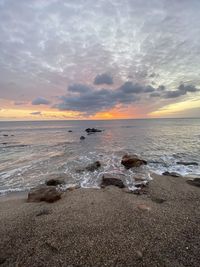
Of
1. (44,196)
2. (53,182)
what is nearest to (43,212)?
(44,196)

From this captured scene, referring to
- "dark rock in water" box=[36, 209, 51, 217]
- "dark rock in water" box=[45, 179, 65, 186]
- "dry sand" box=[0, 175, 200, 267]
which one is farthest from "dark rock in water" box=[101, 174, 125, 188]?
"dark rock in water" box=[36, 209, 51, 217]

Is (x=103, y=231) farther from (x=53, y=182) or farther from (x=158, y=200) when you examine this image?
(x=53, y=182)

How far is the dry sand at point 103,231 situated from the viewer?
466 centimetres

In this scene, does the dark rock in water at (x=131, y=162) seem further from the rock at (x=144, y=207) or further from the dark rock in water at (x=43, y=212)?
the dark rock in water at (x=43, y=212)

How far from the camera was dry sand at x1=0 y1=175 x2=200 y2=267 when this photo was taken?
4660mm

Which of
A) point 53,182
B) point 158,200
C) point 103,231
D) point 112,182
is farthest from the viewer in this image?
point 53,182

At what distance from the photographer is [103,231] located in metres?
5.86

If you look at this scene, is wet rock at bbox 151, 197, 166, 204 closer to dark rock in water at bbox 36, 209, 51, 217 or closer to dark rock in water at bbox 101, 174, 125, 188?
dark rock in water at bbox 101, 174, 125, 188

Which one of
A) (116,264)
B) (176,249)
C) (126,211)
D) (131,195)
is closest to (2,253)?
(116,264)

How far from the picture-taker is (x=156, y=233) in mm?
5695

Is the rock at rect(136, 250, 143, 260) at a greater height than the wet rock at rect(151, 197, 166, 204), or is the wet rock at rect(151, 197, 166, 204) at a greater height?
the rock at rect(136, 250, 143, 260)

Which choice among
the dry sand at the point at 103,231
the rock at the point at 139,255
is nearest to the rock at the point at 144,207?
the dry sand at the point at 103,231

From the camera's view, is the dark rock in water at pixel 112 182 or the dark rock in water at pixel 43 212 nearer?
the dark rock in water at pixel 43 212

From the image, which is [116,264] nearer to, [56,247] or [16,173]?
[56,247]
